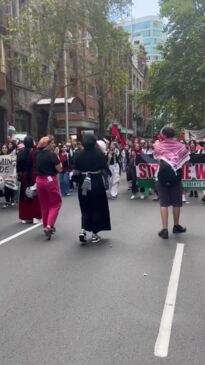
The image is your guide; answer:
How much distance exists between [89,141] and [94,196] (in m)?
0.91

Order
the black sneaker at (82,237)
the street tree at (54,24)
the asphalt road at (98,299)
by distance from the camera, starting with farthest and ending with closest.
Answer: the street tree at (54,24)
the black sneaker at (82,237)
the asphalt road at (98,299)

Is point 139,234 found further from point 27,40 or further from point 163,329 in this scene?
point 27,40

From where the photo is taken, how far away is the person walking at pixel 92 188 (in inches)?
322

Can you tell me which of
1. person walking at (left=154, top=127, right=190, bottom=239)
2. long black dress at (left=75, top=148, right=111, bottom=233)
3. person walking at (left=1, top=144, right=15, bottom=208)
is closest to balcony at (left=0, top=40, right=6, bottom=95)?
person walking at (left=1, top=144, right=15, bottom=208)

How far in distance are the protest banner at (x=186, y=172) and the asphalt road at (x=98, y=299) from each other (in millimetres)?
3874

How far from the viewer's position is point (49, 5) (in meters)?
25.1

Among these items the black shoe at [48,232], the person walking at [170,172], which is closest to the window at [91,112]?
the person walking at [170,172]

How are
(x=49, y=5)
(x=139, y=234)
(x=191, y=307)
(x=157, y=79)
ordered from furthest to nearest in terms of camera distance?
(x=157, y=79) < (x=49, y=5) < (x=139, y=234) < (x=191, y=307)

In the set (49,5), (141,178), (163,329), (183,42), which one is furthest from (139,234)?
(183,42)

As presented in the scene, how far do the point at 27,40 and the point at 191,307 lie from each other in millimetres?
23405

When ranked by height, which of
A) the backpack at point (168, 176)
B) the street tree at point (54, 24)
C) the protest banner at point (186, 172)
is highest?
the street tree at point (54, 24)

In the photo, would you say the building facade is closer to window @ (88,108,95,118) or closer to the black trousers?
window @ (88,108,95,118)

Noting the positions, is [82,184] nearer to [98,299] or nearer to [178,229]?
[178,229]

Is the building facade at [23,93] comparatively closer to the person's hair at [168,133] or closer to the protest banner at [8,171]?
the protest banner at [8,171]
